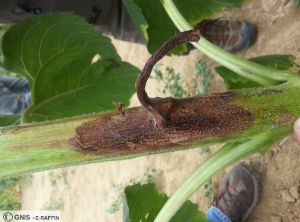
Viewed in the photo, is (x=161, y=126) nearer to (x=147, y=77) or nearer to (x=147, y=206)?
(x=147, y=77)

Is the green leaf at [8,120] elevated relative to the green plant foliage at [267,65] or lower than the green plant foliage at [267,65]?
lower

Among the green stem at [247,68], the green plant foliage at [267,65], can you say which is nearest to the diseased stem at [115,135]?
the green stem at [247,68]

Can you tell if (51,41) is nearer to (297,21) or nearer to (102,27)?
(102,27)

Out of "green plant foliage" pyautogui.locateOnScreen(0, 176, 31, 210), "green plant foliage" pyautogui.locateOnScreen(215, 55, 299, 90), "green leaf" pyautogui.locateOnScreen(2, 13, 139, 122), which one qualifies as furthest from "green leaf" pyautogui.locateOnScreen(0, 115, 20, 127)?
"green plant foliage" pyautogui.locateOnScreen(0, 176, 31, 210)

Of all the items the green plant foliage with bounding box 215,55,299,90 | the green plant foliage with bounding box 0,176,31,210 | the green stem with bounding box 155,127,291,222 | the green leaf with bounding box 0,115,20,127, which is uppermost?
the green plant foliage with bounding box 0,176,31,210

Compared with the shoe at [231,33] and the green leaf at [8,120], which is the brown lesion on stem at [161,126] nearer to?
the green leaf at [8,120]

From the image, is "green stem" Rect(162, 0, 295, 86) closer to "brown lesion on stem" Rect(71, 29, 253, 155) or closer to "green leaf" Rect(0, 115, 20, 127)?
"brown lesion on stem" Rect(71, 29, 253, 155)
